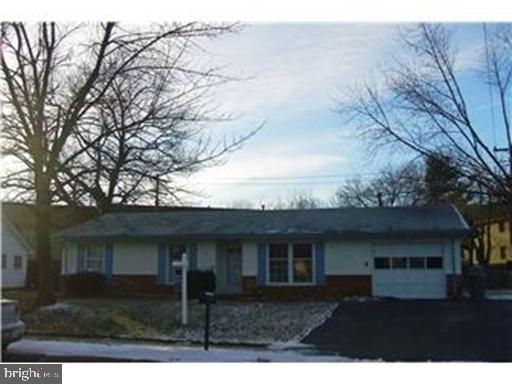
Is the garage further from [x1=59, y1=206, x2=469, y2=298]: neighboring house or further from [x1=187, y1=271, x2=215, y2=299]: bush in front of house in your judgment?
[x1=187, y1=271, x2=215, y2=299]: bush in front of house

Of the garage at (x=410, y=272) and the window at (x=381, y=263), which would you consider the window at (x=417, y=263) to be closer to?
the garage at (x=410, y=272)

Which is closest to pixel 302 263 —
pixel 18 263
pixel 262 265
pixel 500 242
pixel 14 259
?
pixel 262 265

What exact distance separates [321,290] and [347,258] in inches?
52.8

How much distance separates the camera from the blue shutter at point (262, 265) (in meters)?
24.4

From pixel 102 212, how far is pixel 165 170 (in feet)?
28.6

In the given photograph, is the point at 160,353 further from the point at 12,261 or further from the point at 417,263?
the point at 12,261

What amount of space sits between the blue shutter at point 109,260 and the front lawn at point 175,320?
4.01 meters

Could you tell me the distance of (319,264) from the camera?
78.7ft

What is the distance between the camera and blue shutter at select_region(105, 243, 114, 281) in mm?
25891

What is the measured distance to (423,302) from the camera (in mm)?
20984

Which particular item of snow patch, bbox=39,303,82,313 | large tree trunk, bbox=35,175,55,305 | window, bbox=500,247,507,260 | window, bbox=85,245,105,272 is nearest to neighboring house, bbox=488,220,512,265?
window, bbox=500,247,507,260

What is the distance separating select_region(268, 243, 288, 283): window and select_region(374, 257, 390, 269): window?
300cm

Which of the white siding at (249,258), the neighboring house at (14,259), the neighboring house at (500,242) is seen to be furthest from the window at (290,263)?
the neighboring house at (500,242)
